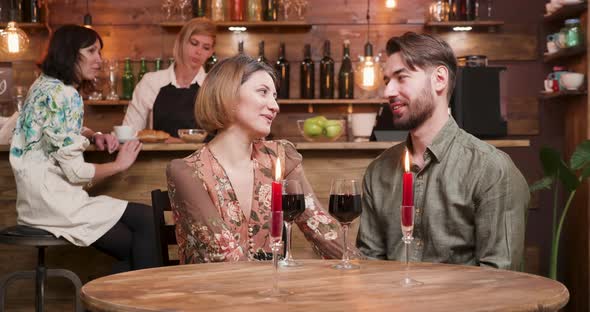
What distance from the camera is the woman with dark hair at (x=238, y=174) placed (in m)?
2.38

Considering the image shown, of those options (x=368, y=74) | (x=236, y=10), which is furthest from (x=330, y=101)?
(x=236, y=10)

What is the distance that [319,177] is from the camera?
402 cm

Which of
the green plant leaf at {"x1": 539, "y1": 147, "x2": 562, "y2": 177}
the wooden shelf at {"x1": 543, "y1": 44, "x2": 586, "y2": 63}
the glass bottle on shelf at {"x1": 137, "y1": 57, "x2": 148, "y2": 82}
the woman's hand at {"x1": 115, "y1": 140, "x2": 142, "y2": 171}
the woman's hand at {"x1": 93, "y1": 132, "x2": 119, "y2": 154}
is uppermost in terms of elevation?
the wooden shelf at {"x1": 543, "y1": 44, "x2": 586, "y2": 63}

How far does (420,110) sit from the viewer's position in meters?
2.55

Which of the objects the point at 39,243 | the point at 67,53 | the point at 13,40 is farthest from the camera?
the point at 13,40

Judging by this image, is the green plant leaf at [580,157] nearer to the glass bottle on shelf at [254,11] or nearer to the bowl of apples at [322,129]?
the bowl of apples at [322,129]

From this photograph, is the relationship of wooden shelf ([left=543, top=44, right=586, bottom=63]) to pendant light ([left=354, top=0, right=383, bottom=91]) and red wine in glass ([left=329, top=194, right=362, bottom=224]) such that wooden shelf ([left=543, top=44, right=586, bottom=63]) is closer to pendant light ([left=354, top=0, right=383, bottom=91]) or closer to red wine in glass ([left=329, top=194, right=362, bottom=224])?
pendant light ([left=354, top=0, right=383, bottom=91])

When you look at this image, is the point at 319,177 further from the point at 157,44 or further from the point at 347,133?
the point at 157,44

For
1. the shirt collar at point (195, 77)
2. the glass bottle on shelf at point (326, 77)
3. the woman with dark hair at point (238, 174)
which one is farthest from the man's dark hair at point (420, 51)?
the glass bottle on shelf at point (326, 77)

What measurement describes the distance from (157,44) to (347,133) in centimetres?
183

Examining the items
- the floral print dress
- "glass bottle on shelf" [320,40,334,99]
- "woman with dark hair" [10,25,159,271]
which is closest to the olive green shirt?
"woman with dark hair" [10,25,159,271]

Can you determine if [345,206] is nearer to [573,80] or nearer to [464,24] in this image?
[573,80]

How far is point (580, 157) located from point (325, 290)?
2.73 m

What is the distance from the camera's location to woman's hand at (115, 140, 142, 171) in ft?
12.6
